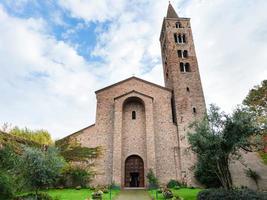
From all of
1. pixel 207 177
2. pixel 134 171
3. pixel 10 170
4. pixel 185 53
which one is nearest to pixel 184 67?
pixel 185 53

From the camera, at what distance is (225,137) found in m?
15.9

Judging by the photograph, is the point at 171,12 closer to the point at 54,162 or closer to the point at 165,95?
the point at 165,95

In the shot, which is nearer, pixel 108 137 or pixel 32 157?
pixel 32 157

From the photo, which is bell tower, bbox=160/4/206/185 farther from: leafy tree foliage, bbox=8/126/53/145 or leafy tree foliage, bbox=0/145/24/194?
Result: leafy tree foliage, bbox=8/126/53/145

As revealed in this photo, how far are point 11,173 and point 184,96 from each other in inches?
855

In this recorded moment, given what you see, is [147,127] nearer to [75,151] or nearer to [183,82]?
[183,82]

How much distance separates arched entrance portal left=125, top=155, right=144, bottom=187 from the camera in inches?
1030

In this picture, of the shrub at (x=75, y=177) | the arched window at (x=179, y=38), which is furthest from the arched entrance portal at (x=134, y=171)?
the arched window at (x=179, y=38)

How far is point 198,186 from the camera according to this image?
24781 millimetres

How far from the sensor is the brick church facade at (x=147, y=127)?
25.6 meters

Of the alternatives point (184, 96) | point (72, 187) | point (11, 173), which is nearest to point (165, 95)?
point (184, 96)

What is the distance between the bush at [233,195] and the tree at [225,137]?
1.97 metres

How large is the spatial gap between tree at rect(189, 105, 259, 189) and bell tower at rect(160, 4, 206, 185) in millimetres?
8137

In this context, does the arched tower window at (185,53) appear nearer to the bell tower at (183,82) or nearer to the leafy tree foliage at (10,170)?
the bell tower at (183,82)
